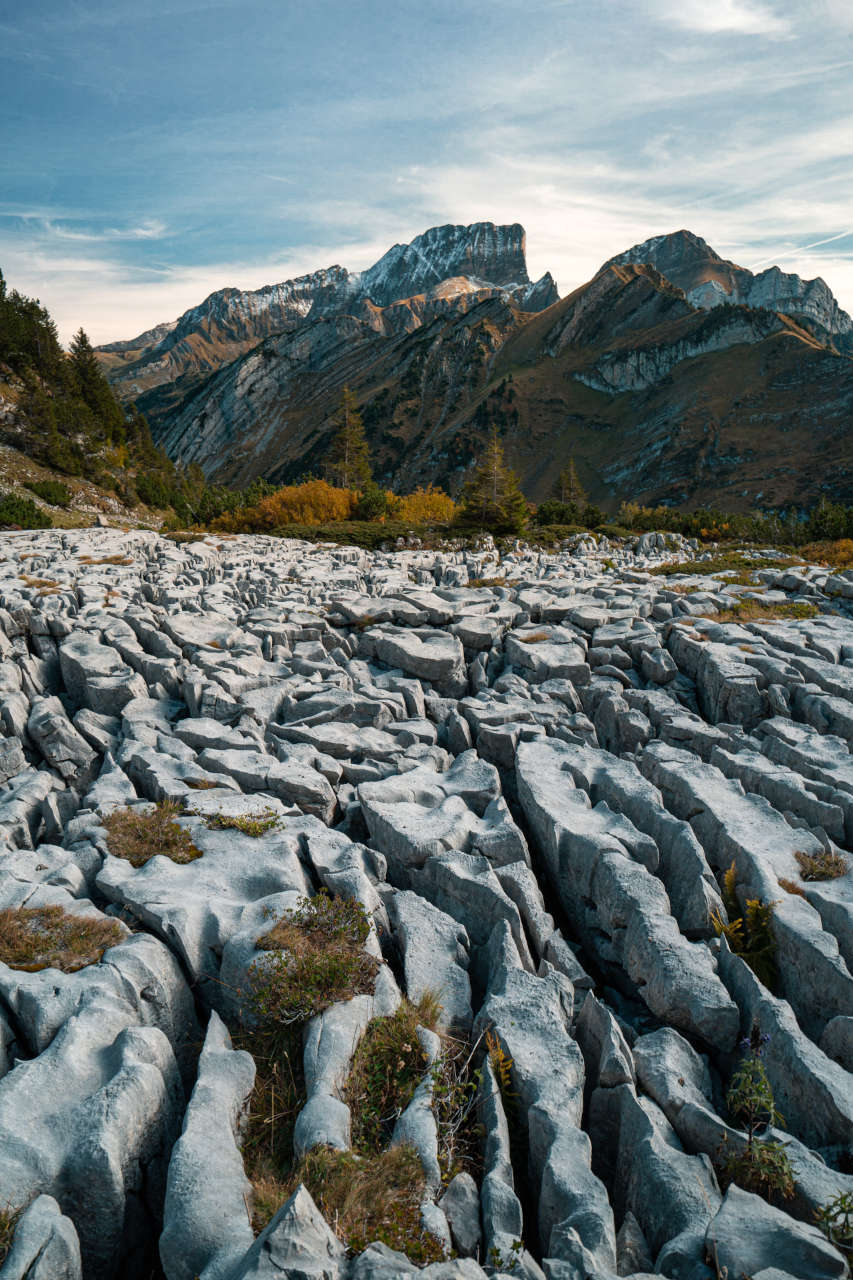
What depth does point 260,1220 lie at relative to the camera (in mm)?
5523

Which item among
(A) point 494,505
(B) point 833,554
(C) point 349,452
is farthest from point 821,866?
(C) point 349,452

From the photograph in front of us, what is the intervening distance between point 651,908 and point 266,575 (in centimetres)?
2361

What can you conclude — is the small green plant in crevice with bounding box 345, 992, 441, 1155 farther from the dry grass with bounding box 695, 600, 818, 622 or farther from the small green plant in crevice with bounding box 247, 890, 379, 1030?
the dry grass with bounding box 695, 600, 818, 622

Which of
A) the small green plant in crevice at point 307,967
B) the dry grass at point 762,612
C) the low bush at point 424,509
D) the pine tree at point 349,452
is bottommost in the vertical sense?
the small green plant in crevice at point 307,967

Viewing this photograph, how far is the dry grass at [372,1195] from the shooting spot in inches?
210

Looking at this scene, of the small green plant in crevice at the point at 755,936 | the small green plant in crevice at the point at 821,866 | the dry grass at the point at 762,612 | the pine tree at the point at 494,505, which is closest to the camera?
the small green plant in crevice at the point at 755,936

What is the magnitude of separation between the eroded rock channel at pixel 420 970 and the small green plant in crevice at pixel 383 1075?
3 cm

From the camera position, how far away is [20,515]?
48.1 m

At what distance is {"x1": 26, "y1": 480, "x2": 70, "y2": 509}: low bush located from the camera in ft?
203

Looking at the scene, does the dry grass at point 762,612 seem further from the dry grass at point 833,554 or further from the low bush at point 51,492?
the low bush at point 51,492

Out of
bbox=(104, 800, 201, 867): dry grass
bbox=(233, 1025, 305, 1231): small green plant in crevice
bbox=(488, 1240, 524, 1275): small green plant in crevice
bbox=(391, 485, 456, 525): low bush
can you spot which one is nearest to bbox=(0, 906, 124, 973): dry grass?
bbox=(104, 800, 201, 867): dry grass

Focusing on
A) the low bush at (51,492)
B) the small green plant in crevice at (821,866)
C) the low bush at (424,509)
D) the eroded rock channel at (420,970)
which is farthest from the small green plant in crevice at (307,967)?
the low bush at (51,492)

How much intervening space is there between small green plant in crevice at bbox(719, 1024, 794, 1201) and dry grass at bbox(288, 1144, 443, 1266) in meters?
2.96

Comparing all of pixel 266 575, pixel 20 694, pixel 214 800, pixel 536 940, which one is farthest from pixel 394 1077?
pixel 266 575
